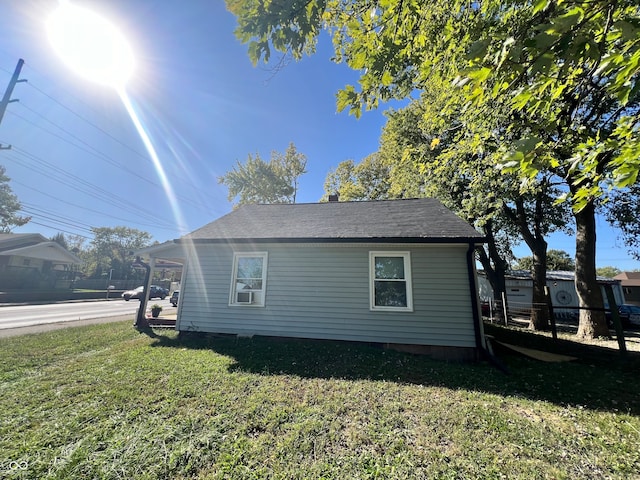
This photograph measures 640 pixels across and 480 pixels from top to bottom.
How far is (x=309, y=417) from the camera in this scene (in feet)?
11.0

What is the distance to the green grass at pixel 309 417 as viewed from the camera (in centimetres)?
250

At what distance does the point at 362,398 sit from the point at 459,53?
511 cm

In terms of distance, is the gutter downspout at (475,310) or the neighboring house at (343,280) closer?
the gutter downspout at (475,310)

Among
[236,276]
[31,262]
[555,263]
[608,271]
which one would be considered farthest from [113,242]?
[608,271]

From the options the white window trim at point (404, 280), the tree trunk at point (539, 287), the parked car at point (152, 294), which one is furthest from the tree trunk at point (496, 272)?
the parked car at point (152, 294)

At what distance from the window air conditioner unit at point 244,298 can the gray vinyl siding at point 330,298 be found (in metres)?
0.17

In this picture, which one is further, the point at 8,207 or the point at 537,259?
the point at 8,207

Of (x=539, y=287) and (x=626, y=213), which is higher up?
(x=626, y=213)

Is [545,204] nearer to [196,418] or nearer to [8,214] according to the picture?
[196,418]

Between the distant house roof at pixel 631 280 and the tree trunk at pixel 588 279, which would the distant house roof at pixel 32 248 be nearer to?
the tree trunk at pixel 588 279

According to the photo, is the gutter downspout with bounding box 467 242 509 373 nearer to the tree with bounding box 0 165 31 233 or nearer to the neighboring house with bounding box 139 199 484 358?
the neighboring house with bounding box 139 199 484 358

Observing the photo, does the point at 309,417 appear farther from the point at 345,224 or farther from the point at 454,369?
the point at 345,224

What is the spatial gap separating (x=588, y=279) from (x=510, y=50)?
34.9ft

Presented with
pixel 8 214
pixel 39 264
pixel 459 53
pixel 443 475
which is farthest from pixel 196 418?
pixel 8 214
